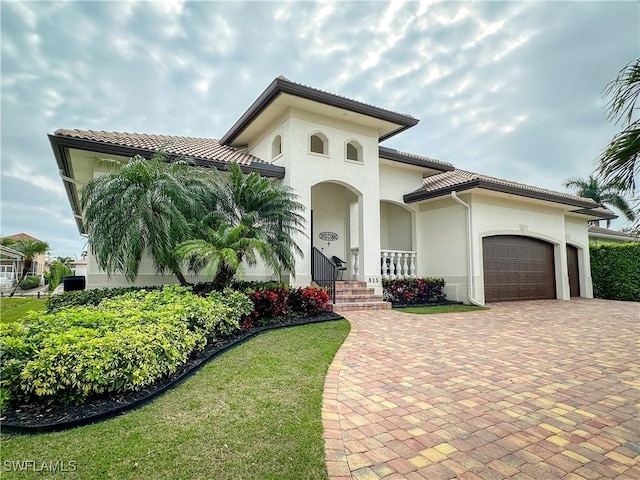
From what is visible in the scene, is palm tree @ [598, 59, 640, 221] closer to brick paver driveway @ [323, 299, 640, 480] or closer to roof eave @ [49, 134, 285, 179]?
brick paver driveway @ [323, 299, 640, 480]

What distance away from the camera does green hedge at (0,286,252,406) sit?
3.57 meters

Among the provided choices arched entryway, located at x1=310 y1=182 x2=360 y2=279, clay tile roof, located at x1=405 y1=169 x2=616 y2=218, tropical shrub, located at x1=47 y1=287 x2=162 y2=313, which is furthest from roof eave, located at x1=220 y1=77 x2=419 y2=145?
tropical shrub, located at x1=47 y1=287 x2=162 y2=313

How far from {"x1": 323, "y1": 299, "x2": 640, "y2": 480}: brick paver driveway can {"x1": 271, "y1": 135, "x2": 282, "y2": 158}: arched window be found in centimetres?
782

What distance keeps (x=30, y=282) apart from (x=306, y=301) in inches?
1538

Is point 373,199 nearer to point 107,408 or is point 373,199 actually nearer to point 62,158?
point 62,158

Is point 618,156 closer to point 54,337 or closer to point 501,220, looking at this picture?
point 54,337

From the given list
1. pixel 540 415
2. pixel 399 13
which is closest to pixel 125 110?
pixel 399 13

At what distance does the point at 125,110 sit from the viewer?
15211 mm

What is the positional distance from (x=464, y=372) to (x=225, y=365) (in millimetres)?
3600

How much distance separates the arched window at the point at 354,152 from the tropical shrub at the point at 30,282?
34866 millimetres

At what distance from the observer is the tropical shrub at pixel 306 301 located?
9.12 meters

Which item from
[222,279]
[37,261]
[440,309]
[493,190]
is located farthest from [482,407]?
[37,261]

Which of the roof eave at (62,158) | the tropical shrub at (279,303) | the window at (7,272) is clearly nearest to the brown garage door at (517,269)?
the tropical shrub at (279,303)

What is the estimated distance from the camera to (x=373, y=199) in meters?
13.0
